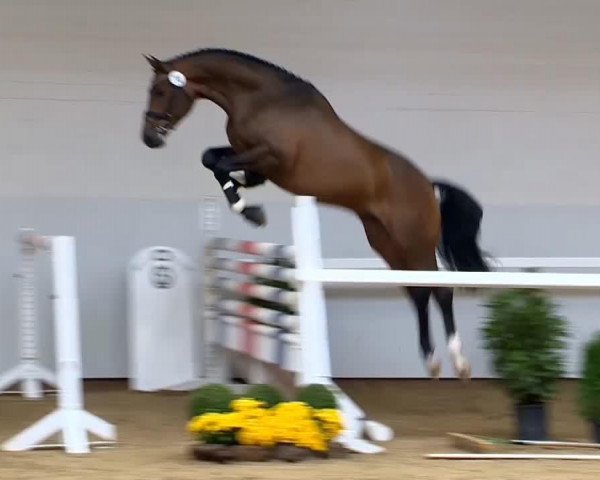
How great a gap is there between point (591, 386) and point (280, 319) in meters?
1.19

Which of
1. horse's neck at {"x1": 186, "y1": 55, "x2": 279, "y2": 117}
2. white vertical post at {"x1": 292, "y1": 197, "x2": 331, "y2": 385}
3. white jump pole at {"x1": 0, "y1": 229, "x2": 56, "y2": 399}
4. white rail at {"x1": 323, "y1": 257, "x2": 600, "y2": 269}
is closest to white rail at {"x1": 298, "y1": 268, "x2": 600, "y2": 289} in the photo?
white vertical post at {"x1": 292, "y1": 197, "x2": 331, "y2": 385}

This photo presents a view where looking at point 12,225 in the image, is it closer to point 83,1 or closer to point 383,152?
point 83,1

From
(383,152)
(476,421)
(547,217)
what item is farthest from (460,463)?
(547,217)

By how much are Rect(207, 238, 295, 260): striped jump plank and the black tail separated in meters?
0.88

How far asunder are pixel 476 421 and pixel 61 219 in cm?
266

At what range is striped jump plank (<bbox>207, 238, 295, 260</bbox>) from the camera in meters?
4.23

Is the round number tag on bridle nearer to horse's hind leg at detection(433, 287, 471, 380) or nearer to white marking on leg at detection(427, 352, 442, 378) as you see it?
horse's hind leg at detection(433, 287, 471, 380)

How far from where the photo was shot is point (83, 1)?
20.0ft

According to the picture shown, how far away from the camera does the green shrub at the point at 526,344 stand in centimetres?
405

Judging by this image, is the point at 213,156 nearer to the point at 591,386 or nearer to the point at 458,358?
the point at 458,358

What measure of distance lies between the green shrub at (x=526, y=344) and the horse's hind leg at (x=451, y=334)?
0.69 metres

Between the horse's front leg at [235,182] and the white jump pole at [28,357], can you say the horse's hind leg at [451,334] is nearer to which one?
the horse's front leg at [235,182]

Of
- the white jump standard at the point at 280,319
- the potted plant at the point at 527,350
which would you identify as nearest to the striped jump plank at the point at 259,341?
the white jump standard at the point at 280,319

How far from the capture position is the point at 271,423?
3490 mm
